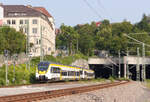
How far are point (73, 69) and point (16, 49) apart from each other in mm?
19836

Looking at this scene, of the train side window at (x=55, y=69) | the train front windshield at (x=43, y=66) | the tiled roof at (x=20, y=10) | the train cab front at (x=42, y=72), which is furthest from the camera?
the tiled roof at (x=20, y=10)

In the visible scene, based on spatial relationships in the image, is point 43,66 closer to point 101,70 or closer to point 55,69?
point 55,69

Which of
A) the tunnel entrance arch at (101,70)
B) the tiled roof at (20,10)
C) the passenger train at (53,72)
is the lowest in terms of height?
the tunnel entrance arch at (101,70)

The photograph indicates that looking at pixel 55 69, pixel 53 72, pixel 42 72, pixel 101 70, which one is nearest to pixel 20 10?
pixel 101 70

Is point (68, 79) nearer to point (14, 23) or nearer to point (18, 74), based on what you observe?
point (18, 74)

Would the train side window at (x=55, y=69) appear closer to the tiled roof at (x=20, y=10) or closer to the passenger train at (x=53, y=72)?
the passenger train at (x=53, y=72)

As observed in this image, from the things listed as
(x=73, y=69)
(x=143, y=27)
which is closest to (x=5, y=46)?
(x=73, y=69)

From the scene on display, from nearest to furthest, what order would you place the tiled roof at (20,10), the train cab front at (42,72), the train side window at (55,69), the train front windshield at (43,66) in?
the train cab front at (42,72)
the train front windshield at (43,66)
the train side window at (55,69)
the tiled roof at (20,10)

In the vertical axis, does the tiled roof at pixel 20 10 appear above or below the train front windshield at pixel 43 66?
above

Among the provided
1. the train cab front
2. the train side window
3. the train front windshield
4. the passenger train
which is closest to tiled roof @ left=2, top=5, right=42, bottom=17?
the passenger train

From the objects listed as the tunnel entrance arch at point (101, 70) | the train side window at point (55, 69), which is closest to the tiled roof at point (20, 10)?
the tunnel entrance arch at point (101, 70)

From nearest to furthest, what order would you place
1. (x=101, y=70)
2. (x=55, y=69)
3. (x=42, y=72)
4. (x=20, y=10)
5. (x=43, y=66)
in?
(x=42, y=72) → (x=43, y=66) → (x=55, y=69) → (x=20, y=10) → (x=101, y=70)

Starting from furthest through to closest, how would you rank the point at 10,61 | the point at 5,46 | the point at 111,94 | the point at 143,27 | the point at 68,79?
the point at 143,27 < the point at 5,46 < the point at 10,61 < the point at 68,79 < the point at 111,94

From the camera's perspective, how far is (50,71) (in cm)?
4169
